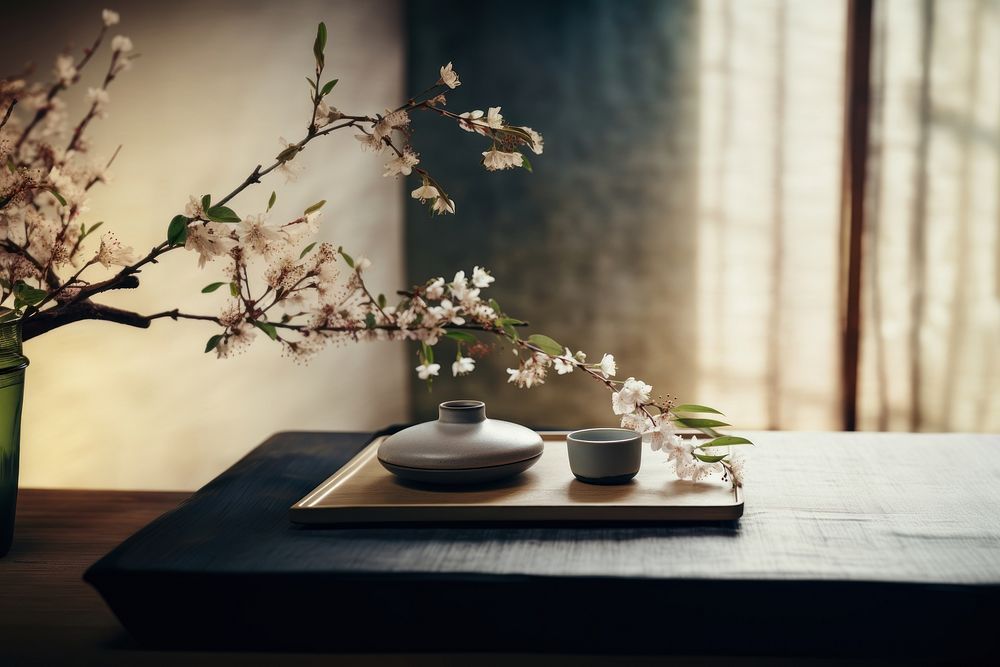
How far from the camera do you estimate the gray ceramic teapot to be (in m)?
1.08

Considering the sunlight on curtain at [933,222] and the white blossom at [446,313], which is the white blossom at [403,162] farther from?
the sunlight on curtain at [933,222]

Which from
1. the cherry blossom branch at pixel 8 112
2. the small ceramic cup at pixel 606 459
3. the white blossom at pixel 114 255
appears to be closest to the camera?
the cherry blossom branch at pixel 8 112

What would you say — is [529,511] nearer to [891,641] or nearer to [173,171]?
[891,641]

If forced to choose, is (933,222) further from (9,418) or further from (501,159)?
(9,418)

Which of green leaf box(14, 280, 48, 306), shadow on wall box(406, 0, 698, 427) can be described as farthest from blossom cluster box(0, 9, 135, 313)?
shadow on wall box(406, 0, 698, 427)

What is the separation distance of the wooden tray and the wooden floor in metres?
0.21

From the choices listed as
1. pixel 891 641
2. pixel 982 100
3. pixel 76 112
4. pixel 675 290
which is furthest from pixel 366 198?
pixel 891 641

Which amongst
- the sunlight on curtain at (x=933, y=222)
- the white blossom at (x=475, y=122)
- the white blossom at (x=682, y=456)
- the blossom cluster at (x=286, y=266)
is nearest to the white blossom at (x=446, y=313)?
the blossom cluster at (x=286, y=266)

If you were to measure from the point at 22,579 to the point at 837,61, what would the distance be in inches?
108

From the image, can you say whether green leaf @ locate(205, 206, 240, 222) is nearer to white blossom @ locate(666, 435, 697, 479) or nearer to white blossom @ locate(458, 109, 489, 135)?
white blossom @ locate(458, 109, 489, 135)

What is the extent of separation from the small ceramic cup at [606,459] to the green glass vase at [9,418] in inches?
28.1

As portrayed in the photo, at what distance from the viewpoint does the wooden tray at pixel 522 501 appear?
3.33ft

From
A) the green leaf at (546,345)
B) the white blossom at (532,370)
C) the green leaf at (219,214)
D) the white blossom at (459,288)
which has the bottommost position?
the white blossom at (532,370)

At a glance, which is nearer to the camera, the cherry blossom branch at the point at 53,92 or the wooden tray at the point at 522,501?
the cherry blossom branch at the point at 53,92
